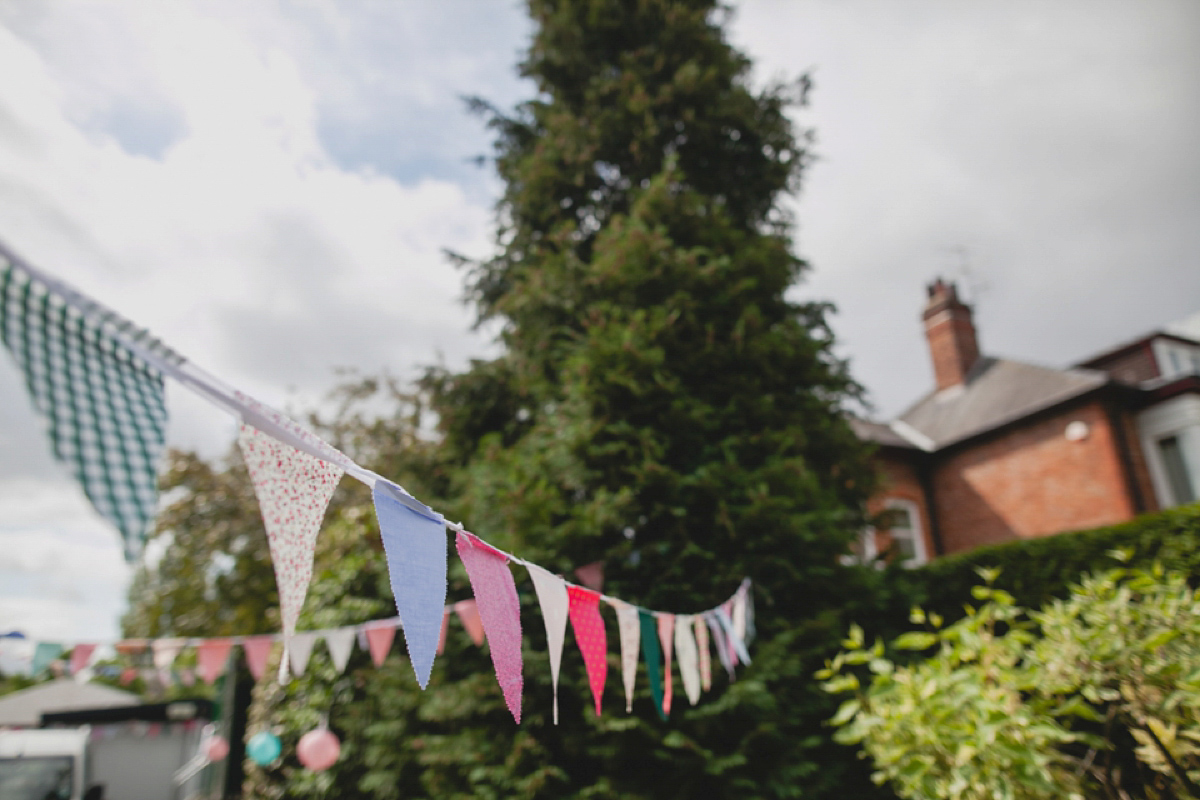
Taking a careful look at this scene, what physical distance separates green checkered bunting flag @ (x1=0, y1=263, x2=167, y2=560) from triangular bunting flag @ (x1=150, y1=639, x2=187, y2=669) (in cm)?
616

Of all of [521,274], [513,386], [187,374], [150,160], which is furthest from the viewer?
[521,274]

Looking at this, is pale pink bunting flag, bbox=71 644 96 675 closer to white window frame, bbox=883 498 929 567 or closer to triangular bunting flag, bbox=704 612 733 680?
triangular bunting flag, bbox=704 612 733 680

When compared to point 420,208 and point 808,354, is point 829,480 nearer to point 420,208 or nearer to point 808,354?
point 808,354

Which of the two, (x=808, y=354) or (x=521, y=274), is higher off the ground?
(x=521, y=274)

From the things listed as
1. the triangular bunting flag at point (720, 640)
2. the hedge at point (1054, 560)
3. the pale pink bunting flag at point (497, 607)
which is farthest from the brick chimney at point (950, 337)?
the pale pink bunting flag at point (497, 607)

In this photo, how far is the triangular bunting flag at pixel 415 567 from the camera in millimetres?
1677

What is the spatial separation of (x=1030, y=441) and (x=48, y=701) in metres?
21.4

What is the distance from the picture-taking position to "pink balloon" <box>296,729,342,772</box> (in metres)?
6.04

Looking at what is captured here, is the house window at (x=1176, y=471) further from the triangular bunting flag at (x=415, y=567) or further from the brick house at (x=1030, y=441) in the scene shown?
the triangular bunting flag at (x=415, y=567)

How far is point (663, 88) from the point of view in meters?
7.40

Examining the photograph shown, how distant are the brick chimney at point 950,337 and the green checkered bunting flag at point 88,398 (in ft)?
52.1

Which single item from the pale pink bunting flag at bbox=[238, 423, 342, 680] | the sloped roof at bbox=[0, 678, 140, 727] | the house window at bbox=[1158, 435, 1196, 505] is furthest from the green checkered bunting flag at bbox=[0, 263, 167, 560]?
the sloped roof at bbox=[0, 678, 140, 727]

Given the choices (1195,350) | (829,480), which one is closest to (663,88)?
(829,480)

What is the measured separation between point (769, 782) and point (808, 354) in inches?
155
